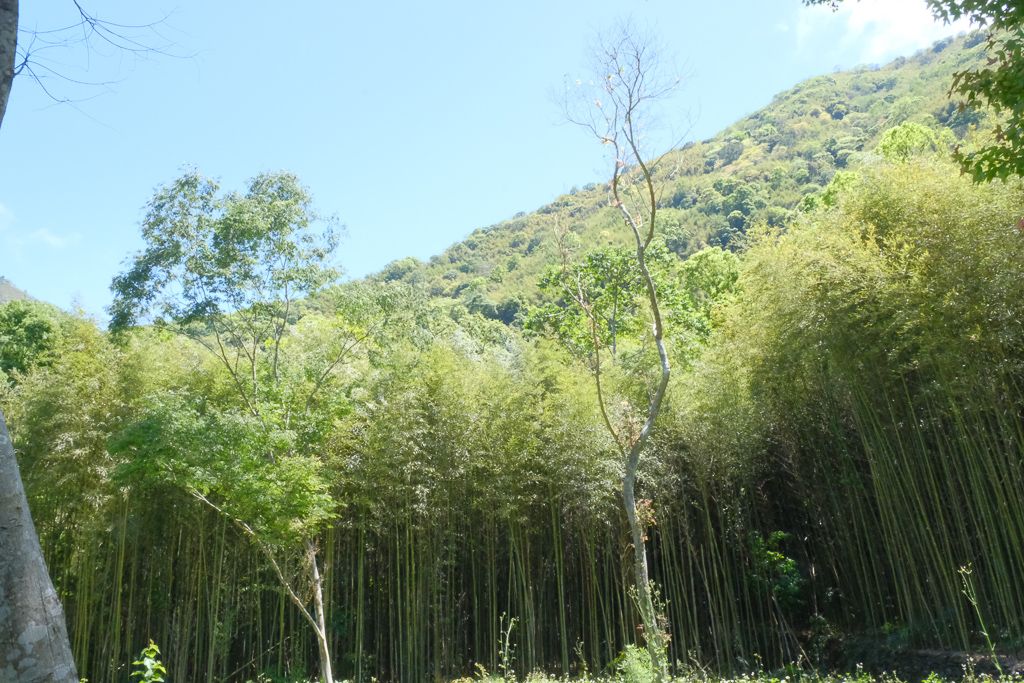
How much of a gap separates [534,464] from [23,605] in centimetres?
775

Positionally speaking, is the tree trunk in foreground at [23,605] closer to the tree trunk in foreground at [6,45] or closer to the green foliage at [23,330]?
the tree trunk in foreground at [6,45]

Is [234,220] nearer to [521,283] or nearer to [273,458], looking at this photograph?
[273,458]

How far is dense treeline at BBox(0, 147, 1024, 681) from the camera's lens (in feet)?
24.2

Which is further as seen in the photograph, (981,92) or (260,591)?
(260,591)

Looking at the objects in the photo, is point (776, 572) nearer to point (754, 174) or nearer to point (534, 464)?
point (534, 464)

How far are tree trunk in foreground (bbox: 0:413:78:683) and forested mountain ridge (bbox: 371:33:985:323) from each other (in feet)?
33.4

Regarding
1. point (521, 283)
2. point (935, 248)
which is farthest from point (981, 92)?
point (521, 283)

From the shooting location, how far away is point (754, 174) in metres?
34.9

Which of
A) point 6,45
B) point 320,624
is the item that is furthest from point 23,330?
point 6,45

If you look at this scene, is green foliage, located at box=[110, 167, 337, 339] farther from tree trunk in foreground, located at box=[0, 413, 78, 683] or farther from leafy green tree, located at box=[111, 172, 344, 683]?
tree trunk in foreground, located at box=[0, 413, 78, 683]

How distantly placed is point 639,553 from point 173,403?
4626 millimetres

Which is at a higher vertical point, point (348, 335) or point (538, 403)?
point (348, 335)

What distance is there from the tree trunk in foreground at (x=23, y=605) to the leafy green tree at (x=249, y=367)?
244 inches

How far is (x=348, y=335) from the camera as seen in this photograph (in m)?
9.09
